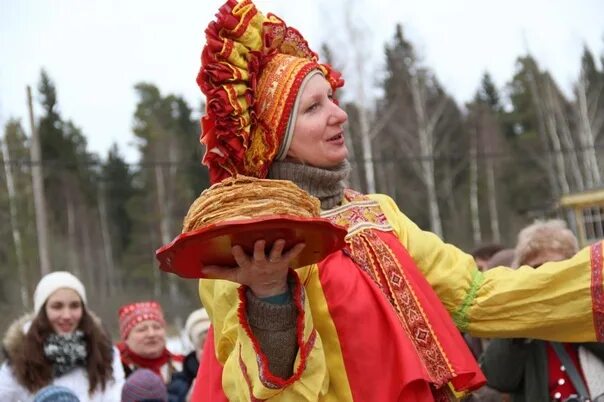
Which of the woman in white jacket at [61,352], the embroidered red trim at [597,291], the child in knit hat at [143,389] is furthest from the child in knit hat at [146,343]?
the embroidered red trim at [597,291]

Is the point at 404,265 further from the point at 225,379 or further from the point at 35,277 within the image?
the point at 35,277

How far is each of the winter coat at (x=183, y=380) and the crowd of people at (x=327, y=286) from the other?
2763 millimetres

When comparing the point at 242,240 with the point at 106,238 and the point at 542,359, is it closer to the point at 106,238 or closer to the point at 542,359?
the point at 542,359

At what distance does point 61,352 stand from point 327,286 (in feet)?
9.91

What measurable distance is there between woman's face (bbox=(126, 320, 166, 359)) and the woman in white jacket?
1.31 ft

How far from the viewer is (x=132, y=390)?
4297mm

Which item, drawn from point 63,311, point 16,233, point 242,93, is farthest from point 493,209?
point 242,93

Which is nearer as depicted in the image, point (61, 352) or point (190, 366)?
point (61, 352)

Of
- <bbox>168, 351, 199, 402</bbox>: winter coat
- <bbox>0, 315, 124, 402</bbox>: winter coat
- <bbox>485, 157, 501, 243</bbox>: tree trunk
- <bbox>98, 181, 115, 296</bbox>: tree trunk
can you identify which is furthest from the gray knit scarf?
<bbox>98, 181, 115, 296</bbox>: tree trunk

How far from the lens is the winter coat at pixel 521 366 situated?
11.7 ft

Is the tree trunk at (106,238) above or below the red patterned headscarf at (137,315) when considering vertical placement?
above

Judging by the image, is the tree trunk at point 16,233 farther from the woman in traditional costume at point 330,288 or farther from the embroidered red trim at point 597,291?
the embroidered red trim at point 597,291

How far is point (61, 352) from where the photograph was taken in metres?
4.87

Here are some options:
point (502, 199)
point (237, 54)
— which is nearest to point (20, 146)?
point (502, 199)
